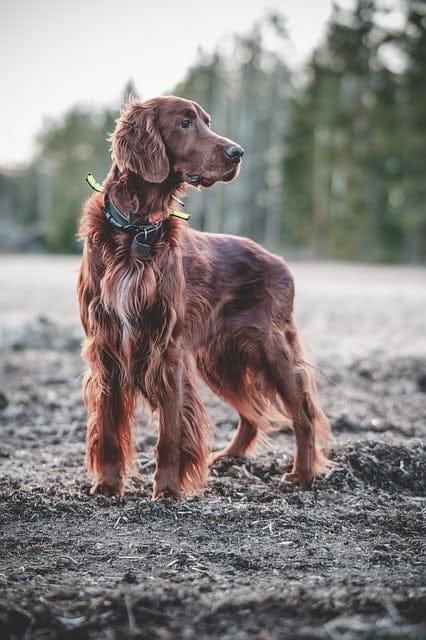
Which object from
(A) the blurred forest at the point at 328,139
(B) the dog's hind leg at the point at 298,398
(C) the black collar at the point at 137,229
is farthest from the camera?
(A) the blurred forest at the point at 328,139

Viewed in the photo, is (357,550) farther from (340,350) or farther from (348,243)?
(348,243)

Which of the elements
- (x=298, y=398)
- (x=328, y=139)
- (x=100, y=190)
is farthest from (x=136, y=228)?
(x=328, y=139)

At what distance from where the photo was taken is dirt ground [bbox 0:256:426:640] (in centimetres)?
217

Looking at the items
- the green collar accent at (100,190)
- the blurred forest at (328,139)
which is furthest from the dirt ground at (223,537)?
the blurred forest at (328,139)

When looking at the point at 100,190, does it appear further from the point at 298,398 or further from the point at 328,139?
the point at 328,139

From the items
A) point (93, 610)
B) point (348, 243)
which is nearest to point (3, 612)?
point (93, 610)

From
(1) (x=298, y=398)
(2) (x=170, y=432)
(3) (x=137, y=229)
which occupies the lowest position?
(2) (x=170, y=432)

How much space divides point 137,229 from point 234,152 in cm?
63

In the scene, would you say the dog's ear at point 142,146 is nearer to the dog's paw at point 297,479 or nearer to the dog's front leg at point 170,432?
the dog's front leg at point 170,432

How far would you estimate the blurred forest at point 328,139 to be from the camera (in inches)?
1200

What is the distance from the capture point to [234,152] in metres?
3.73

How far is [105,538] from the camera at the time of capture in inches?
122

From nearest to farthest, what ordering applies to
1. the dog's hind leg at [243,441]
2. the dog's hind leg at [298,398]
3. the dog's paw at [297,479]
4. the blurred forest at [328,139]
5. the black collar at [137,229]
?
the black collar at [137,229] → the dog's paw at [297,479] → the dog's hind leg at [298,398] → the dog's hind leg at [243,441] → the blurred forest at [328,139]

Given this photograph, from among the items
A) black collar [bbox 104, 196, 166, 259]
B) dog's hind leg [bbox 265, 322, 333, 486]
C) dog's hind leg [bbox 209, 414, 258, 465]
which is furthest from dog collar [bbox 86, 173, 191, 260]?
dog's hind leg [bbox 209, 414, 258, 465]
